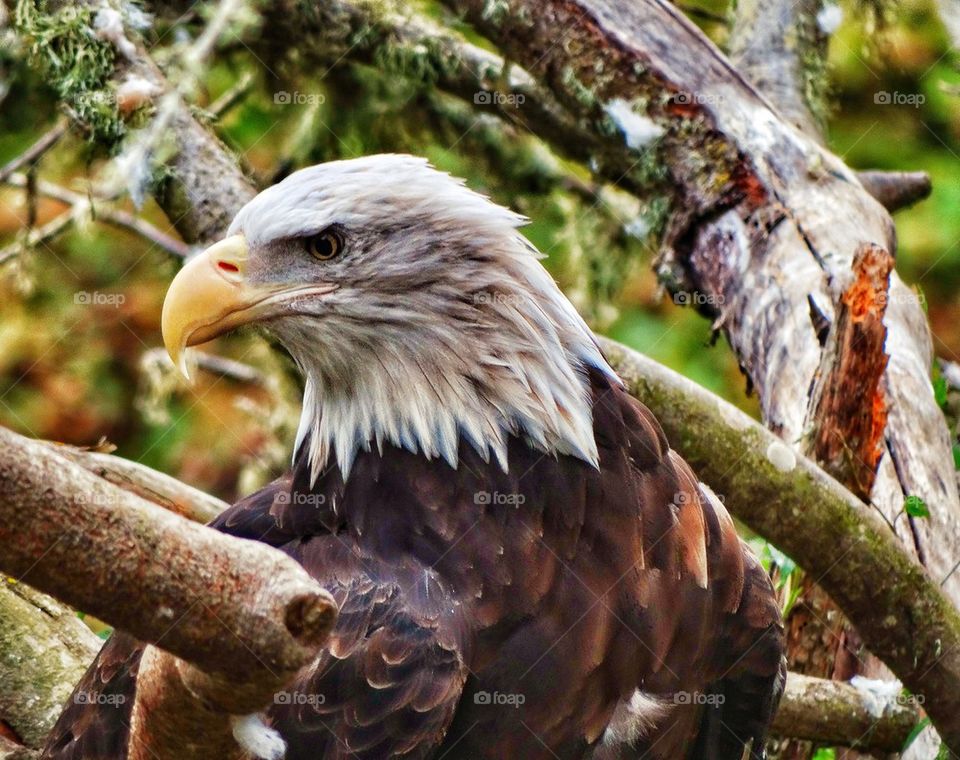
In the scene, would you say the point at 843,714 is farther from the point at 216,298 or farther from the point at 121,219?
the point at 121,219

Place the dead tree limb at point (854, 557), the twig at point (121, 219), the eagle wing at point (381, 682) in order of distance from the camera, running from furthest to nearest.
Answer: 1. the twig at point (121, 219)
2. the dead tree limb at point (854, 557)
3. the eagle wing at point (381, 682)

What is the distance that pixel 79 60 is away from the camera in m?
4.34

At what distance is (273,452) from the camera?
220 inches

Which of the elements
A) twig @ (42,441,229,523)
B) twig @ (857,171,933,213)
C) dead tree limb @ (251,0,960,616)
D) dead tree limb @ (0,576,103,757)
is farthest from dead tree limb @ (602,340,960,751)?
twig @ (857,171,933,213)

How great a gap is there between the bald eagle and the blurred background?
0.78 metres

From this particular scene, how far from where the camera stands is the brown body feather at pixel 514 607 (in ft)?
8.55

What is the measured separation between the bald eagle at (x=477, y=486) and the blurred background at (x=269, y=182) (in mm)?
782

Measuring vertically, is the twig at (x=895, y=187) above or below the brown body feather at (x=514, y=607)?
above

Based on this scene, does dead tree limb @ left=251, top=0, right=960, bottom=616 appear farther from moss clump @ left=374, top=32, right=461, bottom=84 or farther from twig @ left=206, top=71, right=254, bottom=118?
twig @ left=206, top=71, right=254, bottom=118

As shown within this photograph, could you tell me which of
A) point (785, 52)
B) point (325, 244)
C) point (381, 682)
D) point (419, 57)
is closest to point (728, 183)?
point (785, 52)

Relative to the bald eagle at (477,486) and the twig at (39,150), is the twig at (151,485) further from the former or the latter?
the twig at (39,150)

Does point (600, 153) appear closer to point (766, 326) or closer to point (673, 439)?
point (766, 326)

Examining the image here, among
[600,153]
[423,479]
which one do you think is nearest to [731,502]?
[423,479]

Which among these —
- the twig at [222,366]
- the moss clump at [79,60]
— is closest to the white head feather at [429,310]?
the moss clump at [79,60]
